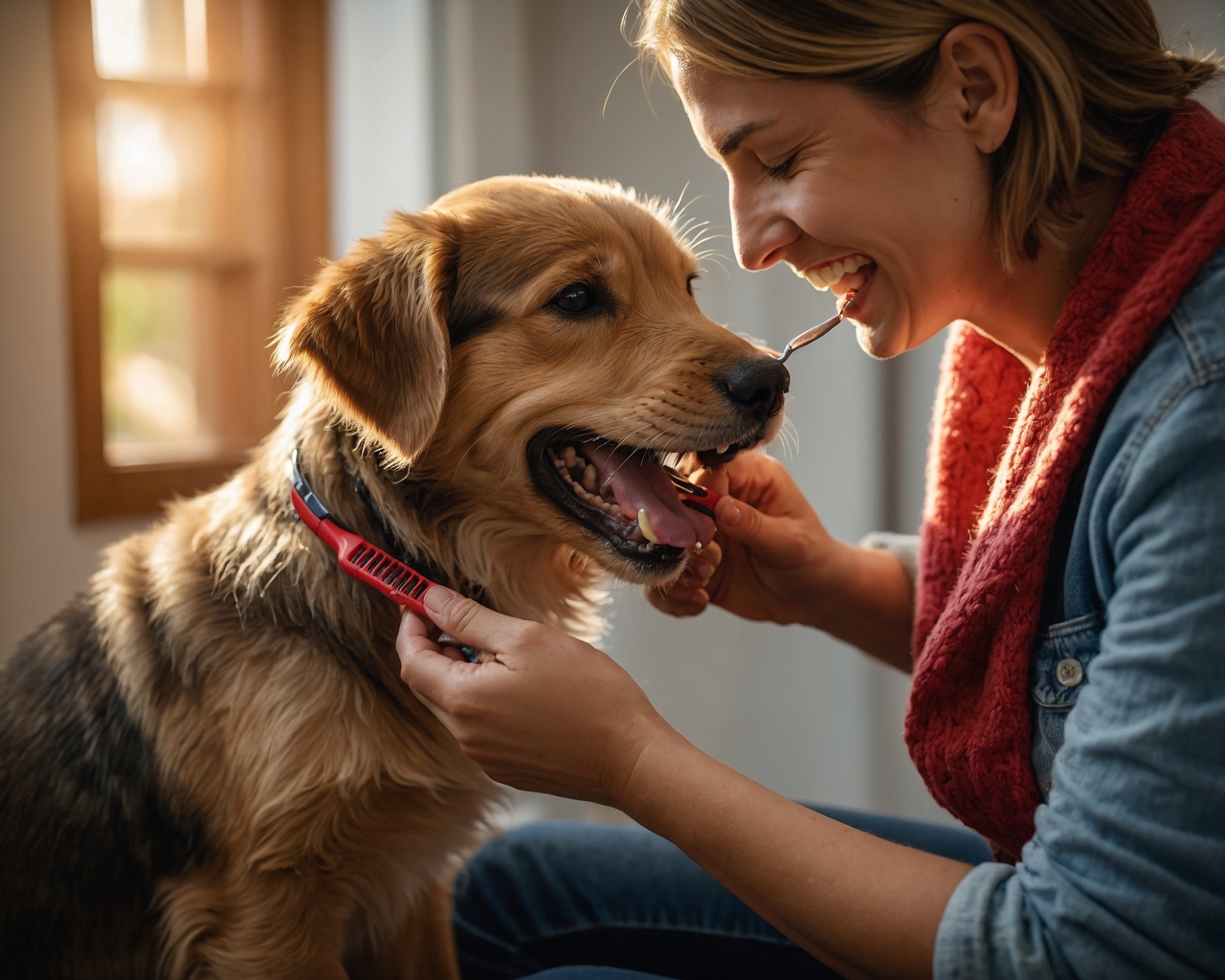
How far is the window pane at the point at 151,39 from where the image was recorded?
7.49ft

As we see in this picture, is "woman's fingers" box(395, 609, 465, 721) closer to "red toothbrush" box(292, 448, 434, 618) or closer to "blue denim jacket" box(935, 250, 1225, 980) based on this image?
"red toothbrush" box(292, 448, 434, 618)

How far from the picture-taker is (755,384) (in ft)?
3.92

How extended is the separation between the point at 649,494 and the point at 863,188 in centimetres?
43

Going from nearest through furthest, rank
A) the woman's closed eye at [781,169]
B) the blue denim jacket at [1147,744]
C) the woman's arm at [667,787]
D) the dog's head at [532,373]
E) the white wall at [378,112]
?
1. the blue denim jacket at [1147,744]
2. the woman's arm at [667,787]
3. the woman's closed eye at [781,169]
4. the dog's head at [532,373]
5. the white wall at [378,112]

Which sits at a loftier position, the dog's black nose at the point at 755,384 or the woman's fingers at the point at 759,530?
the dog's black nose at the point at 755,384

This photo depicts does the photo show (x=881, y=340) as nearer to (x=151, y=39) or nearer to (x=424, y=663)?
(x=424, y=663)

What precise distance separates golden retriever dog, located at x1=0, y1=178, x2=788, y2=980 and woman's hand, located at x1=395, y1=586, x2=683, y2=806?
0.65 feet

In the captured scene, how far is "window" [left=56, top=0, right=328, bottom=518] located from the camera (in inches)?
90.0

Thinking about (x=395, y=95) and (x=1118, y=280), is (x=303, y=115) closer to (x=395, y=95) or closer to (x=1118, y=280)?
(x=395, y=95)

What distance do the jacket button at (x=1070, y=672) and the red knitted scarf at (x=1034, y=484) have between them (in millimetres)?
31

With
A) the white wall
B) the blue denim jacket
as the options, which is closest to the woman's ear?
the blue denim jacket

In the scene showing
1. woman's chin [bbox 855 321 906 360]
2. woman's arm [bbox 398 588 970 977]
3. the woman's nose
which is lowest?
woman's arm [bbox 398 588 970 977]

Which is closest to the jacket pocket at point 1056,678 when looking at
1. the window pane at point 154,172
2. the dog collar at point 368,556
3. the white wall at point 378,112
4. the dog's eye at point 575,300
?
the dog collar at point 368,556

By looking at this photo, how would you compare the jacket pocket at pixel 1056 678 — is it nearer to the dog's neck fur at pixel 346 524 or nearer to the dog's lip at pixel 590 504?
the dog's lip at pixel 590 504
